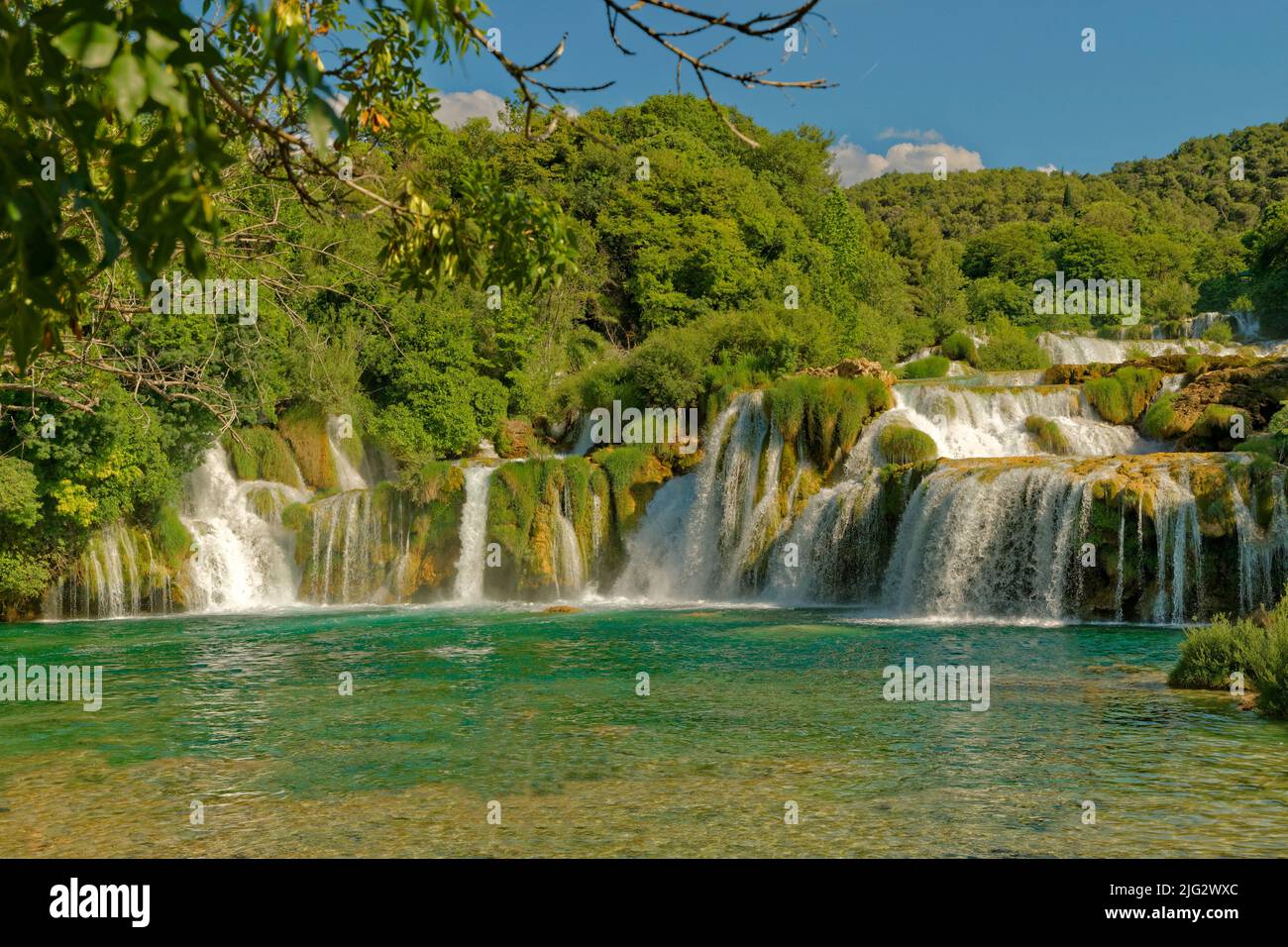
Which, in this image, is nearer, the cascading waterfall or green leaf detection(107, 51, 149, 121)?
green leaf detection(107, 51, 149, 121)

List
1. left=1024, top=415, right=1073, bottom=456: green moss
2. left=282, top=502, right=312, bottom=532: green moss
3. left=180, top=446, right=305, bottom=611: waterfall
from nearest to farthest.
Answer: left=1024, top=415, right=1073, bottom=456: green moss, left=180, top=446, right=305, bottom=611: waterfall, left=282, top=502, right=312, bottom=532: green moss

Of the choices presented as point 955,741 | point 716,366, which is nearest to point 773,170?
point 716,366

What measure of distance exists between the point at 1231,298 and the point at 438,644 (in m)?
53.0

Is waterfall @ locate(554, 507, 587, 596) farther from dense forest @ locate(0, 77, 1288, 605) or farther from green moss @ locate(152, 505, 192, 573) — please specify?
green moss @ locate(152, 505, 192, 573)

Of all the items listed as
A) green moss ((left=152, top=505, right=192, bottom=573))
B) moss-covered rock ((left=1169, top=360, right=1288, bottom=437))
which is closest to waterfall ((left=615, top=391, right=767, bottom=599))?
moss-covered rock ((left=1169, top=360, right=1288, bottom=437))

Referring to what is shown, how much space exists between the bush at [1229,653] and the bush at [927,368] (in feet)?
79.1

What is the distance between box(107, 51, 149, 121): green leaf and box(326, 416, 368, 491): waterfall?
30301mm

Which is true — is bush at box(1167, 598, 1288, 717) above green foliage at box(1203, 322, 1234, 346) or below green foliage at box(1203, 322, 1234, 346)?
below

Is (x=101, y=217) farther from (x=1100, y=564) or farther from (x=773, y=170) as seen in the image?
(x=773, y=170)

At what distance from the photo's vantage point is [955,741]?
10375 mm

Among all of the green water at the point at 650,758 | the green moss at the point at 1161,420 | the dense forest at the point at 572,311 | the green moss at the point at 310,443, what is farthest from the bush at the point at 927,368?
the green water at the point at 650,758

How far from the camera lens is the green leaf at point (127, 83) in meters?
2.28

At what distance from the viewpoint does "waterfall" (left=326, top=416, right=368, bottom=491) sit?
3188 centimetres

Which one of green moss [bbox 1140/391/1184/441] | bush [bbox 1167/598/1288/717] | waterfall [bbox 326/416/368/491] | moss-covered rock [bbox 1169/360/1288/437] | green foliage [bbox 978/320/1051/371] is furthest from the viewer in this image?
green foliage [bbox 978/320/1051/371]
